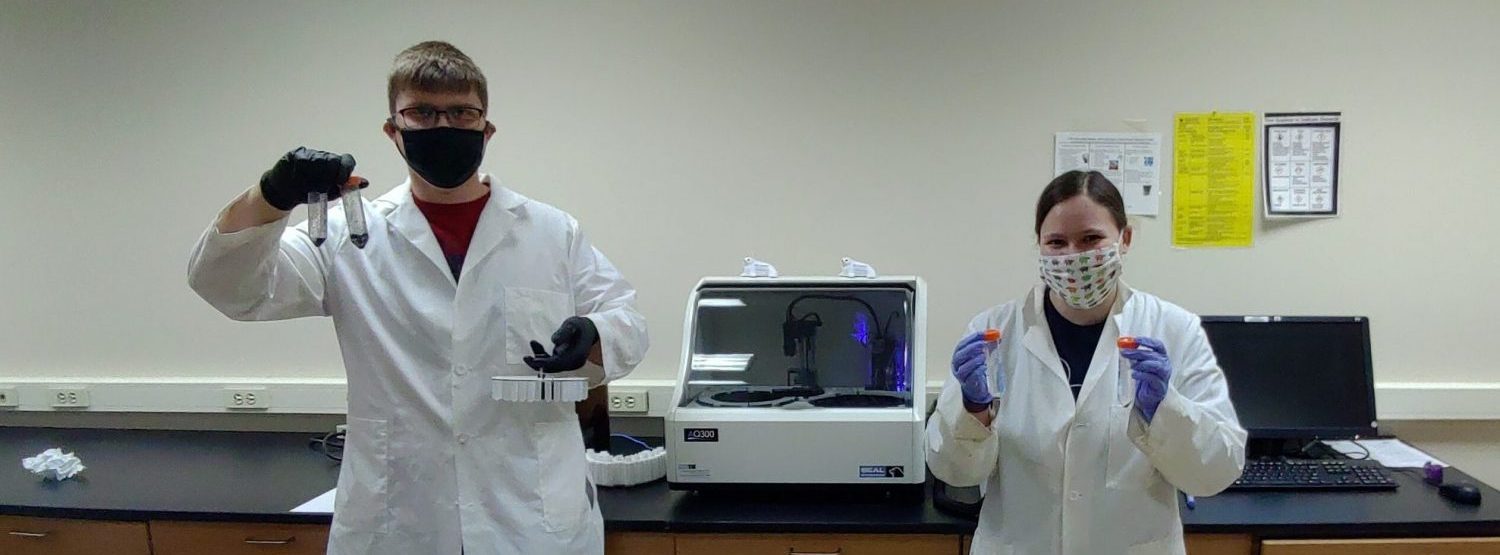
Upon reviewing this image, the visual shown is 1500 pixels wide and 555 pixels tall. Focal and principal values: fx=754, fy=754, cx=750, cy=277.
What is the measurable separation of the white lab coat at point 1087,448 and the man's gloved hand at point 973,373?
26mm

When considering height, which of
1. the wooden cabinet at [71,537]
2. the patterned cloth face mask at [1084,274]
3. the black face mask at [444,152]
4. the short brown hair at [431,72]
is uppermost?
the short brown hair at [431,72]

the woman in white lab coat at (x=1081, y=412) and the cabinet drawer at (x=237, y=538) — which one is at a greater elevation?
the woman in white lab coat at (x=1081, y=412)

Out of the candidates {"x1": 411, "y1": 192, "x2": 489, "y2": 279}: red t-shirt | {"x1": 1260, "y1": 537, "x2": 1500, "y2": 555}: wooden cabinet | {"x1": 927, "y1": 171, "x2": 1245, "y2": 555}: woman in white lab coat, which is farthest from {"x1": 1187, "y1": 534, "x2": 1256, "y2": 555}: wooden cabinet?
{"x1": 411, "y1": 192, "x2": 489, "y2": 279}: red t-shirt

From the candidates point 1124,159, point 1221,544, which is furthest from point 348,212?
point 1124,159

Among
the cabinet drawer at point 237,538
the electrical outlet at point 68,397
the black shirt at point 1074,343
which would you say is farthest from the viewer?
the electrical outlet at point 68,397

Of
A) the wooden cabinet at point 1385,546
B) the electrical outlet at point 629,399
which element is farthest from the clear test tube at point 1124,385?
the electrical outlet at point 629,399

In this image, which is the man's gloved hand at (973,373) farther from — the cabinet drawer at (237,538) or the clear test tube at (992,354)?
the cabinet drawer at (237,538)

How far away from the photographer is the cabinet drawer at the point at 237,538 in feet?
5.68

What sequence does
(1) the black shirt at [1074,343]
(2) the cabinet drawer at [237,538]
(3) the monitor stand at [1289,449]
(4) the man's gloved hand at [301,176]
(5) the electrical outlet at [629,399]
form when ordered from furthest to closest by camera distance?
(5) the electrical outlet at [629,399] → (3) the monitor stand at [1289,449] → (2) the cabinet drawer at [237,538] → (1) the black shirt at [1074,343] → (4) the man's gloved hand at [301,176]

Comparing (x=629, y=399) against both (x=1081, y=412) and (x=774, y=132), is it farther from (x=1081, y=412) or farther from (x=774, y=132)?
(x=1081, y=412)

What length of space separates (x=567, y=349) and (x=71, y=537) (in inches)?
57.8

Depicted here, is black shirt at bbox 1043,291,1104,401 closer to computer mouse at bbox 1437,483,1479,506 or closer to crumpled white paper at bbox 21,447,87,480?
computer mouse at bbox 1437,483,1479,506

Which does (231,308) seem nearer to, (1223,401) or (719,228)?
(719,228)

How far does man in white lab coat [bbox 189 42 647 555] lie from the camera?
1297 mm
